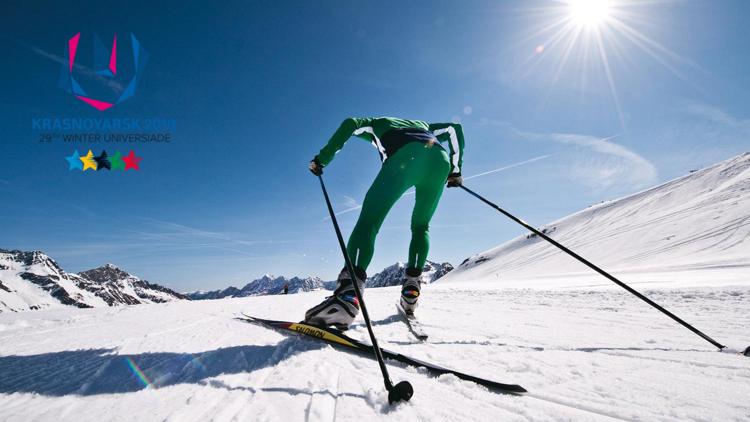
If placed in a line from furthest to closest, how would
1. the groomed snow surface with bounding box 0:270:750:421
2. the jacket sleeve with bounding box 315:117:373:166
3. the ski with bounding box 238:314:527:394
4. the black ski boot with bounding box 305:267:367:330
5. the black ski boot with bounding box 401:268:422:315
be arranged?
1. the black ski boot with bounding box 401:268:422:315
2. the jacket sleeve with bounding box 315:117:373:166
3. the black ski boot with bounding box 305:267:367:330
4. the ski with bounding box 238:314:527:394
5. the groomed snow surface with bounding box 0:270:750:421

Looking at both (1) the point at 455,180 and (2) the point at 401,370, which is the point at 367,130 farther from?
(2) the point at 401,370

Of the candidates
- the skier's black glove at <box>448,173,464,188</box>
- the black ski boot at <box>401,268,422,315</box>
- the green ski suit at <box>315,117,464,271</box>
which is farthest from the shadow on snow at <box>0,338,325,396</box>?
the skier's black glove at <box>448,173,464,188</box>

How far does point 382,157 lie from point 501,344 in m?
2.10

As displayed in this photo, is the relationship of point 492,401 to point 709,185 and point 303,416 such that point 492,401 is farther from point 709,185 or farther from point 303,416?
point 709,185

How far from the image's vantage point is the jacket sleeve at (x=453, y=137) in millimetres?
3865

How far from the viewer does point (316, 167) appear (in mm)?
3096

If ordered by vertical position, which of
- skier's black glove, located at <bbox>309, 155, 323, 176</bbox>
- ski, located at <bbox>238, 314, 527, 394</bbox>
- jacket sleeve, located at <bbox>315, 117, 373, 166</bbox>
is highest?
jacket sleeve, located at <bbox>315, 117, 373, 166</bbox>

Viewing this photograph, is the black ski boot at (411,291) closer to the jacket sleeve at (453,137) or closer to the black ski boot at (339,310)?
the black ski boot at (339,310)

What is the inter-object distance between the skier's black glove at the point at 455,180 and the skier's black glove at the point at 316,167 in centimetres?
191

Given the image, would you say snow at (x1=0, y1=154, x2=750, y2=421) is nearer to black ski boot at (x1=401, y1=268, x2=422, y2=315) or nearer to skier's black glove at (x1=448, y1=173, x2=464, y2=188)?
black ski boot at (x1=401, y1=268, x2=422, y2=315)

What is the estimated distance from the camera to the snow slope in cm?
1530

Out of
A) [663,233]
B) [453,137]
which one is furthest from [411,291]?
[663,233]

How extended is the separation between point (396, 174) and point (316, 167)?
2.87 ft

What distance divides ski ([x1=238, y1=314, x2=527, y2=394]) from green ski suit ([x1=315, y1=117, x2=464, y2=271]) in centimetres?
60
